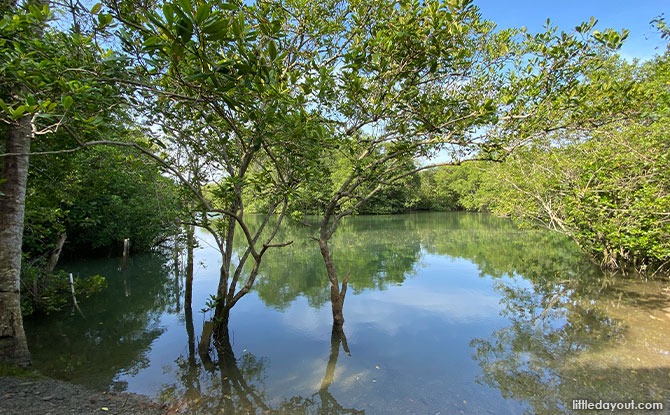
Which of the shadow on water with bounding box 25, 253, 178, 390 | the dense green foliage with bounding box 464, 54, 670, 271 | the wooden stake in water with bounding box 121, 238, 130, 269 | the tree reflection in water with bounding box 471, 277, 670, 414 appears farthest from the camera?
the wooden stake in water with bounding box 121, 238, 130, 269

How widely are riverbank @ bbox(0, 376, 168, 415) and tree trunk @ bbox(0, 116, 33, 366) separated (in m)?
0.62

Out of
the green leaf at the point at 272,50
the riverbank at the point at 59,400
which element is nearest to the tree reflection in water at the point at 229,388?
the riverbank at the point at 59,400

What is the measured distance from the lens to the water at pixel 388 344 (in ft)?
17.7

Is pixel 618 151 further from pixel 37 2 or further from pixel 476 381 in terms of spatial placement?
pixel 37 2

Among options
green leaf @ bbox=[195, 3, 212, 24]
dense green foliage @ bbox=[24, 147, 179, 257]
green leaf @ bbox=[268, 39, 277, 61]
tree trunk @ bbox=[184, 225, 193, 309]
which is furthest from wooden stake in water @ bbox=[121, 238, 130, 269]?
green leaf @ bbox=[195, 3, 212, 24]

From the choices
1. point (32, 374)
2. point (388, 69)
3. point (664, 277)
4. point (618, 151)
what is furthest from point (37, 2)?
point (664, 277)

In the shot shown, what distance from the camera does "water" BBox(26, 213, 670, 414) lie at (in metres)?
5.40

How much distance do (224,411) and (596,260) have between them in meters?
13.8

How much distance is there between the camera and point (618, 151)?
31.0 feet

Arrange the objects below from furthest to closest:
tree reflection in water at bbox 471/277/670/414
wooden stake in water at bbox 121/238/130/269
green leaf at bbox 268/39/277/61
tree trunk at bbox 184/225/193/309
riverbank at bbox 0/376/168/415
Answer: wooden stake in water at bbox 121/238/130/269 < tree trunk at bbox 184/225/193/309 < tree reflection in water at bbox 471/277/670/414 < riverbank at bbox 0/376/168/415 < green leaf at bbox 268/39/277/61

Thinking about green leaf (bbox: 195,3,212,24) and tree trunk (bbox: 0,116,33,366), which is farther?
tree trunk (bbox: 0,116,33,366)

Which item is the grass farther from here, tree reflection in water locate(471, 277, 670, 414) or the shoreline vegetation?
tree reflection in water locate(471, 277, 670, 414)

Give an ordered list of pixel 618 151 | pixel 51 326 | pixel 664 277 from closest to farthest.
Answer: pixel 51 326 → pixel 618 151 → pixel 664 277

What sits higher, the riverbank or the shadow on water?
the riverbank
